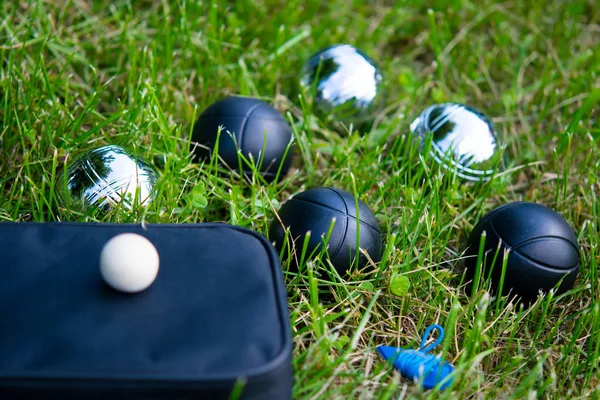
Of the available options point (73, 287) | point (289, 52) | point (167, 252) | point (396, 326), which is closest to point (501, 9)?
point (289, 52)

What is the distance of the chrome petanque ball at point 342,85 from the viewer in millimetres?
3355

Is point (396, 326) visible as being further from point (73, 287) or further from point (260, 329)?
point (73, 287)

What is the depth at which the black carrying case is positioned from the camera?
1.70m

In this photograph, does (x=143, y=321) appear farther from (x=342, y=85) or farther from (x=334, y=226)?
(x=342, y=85)

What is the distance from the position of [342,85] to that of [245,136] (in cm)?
74

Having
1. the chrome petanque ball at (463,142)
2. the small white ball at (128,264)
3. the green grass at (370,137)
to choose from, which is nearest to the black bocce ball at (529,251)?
the green grass at (370,137)

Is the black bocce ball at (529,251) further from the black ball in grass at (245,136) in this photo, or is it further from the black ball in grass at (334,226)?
the black ball in grass at (245,136)

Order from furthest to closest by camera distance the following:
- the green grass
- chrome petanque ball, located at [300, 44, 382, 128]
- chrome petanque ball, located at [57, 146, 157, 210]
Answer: chrome petanque ball, located at [300, 44, 382, 128], chrome petanque ball, located at [57, 146, 157, 210], the green grass

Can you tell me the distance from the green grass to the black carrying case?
36 cm

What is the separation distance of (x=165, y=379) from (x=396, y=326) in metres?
1.10

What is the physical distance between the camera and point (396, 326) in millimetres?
2498

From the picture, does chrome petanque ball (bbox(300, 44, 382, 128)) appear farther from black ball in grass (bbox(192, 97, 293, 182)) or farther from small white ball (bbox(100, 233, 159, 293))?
small white ball (bbox(100, 233, 159, 293))

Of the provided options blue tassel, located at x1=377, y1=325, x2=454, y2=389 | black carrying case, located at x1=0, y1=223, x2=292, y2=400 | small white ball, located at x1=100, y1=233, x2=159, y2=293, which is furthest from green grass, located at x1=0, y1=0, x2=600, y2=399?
small white ball, located at x1=100, y1=233, x2=159, y2=293

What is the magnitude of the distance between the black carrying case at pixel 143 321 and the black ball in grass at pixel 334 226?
0.37 m
